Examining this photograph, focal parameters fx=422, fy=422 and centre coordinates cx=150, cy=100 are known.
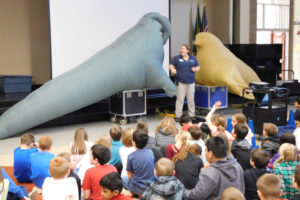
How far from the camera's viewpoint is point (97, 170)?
10.0 feet

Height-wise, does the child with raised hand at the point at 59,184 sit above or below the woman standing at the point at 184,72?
below

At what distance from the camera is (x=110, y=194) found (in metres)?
2.39

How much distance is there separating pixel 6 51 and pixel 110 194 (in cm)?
576

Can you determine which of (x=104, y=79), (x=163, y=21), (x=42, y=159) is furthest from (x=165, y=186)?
(x=163, y=21)

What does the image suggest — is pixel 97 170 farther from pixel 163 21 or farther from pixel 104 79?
pixel 163 21

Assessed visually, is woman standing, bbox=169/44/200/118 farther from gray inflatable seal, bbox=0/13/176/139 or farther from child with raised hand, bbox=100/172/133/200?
child with raised hand, bbox=100/172/133/200

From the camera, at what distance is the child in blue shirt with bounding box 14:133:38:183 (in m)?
3.96

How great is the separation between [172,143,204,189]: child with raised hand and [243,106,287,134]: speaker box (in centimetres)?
296

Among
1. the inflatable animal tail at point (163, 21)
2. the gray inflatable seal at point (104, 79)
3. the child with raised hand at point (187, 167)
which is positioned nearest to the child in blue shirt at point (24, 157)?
the child with raised hand at point (187, 167)

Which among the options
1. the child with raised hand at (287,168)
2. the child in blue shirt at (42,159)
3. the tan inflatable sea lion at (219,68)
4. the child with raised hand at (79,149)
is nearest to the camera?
the child with raised hand at (287,168)

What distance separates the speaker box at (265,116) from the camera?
5.88 m

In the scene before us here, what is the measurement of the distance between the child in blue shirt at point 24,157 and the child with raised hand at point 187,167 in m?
1.51

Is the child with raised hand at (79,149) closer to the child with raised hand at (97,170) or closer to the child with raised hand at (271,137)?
the child with raised hand at (97,170)

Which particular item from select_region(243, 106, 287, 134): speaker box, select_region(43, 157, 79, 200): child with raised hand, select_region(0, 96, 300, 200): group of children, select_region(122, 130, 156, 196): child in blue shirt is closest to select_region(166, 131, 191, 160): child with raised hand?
select_region(0, 96, 300, 200): group of children
